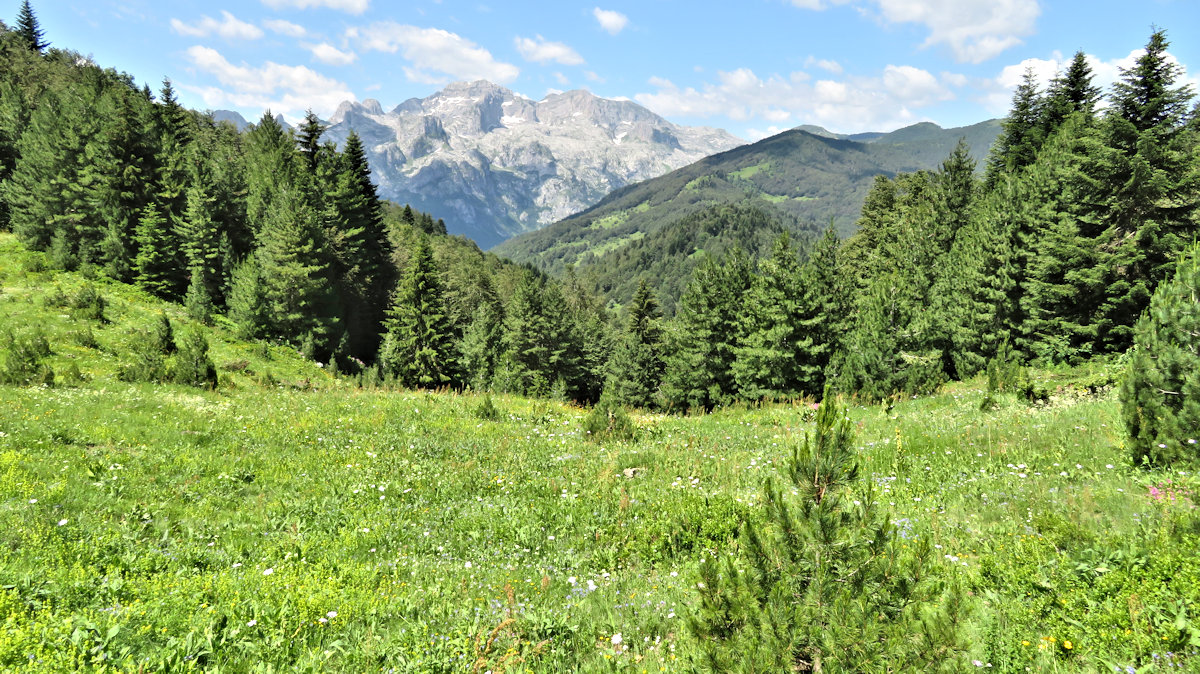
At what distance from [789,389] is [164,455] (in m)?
35.0

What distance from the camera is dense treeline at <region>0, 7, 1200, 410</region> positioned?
25.8m

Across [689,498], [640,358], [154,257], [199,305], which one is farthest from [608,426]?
[154,257]

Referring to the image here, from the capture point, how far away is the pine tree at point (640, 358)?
194 ft

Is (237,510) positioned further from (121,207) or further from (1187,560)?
(121,207)

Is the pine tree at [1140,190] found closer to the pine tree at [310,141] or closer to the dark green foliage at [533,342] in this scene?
the dark green foliage at [533,342]

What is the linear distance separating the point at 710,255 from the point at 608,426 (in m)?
32.4

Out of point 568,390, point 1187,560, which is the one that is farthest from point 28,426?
point 568,390

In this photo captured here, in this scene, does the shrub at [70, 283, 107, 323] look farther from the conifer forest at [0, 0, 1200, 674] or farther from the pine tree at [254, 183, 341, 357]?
the pine tree at [254, 183, 341, 357]

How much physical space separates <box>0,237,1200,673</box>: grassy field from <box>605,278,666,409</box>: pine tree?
4461 centimetres

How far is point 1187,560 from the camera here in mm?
5086

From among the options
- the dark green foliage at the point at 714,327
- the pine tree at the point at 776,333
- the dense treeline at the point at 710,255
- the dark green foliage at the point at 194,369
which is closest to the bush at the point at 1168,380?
the dense treeline at the point at 710,255

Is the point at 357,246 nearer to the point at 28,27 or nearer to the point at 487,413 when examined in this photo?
the point at 487,413

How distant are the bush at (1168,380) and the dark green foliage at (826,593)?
304 inches

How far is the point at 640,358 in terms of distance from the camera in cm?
6078
